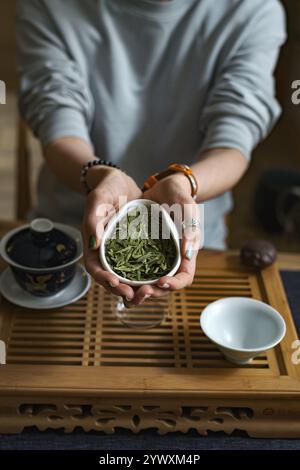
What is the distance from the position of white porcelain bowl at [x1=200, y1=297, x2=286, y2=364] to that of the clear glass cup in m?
0.09

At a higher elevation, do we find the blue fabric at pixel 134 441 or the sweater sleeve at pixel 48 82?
the sweater sleeve at pixel 48 82

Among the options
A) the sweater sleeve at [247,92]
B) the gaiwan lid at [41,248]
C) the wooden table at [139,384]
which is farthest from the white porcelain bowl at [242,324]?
the sweater sleeve at [247,92]

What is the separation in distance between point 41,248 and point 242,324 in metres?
0.36

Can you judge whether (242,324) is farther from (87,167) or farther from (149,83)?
(149,83)

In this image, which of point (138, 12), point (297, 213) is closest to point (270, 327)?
point (138, 12)

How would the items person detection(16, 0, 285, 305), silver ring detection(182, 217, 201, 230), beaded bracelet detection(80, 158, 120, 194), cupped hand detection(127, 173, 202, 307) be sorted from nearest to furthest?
cupped hand detection(127, 173, 202, 307) < silver ring detection(182, 217, 201, 230) < beaded bracelet detection(80, 158, 120, 194) < person detection(16, 0, 285, 305)

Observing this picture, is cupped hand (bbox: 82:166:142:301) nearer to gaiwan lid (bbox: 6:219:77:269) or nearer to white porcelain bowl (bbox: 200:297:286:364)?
gaiwan lid (bbox: 6:219:77:269)

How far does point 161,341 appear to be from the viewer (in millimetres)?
999

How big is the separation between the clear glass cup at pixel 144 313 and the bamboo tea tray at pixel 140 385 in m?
0.03

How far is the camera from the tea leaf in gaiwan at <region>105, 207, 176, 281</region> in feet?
3.12

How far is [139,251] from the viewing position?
1.00 meters

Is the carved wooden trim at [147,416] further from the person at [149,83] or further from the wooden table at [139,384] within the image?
the person at [149,83]

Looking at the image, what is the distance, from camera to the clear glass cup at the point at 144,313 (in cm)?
104

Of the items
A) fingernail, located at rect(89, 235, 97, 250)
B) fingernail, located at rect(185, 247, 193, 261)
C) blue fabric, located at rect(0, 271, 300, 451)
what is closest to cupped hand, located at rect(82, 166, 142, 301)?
fingernail, located at rect(89, 235, 97, 250)
